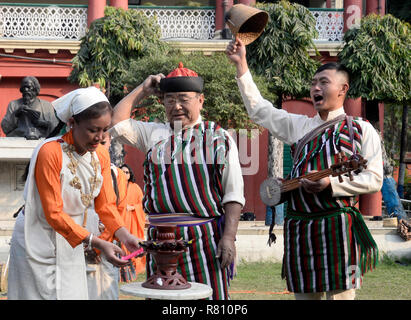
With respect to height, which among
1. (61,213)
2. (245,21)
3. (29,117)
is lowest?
(61,213)

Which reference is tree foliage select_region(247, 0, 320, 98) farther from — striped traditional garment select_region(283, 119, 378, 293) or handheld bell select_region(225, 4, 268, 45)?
striped traditional garment select_region(283, 119, 378, 293)

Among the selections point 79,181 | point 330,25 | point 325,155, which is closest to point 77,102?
point 79,181

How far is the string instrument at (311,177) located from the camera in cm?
464

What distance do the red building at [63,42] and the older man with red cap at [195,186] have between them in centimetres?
1516

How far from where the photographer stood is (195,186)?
4.70 m

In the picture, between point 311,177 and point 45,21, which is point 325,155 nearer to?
point 311,177

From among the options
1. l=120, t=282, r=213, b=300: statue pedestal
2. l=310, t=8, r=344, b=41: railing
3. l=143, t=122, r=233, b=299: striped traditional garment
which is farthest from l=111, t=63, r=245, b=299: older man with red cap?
l=310, t=8, r=344, b=41: railing

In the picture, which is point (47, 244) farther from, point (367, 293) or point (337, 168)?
point (367, 293)

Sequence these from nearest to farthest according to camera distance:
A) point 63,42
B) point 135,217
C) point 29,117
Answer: point 135,217
point 29,117
point 63,42

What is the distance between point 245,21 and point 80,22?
634 inches

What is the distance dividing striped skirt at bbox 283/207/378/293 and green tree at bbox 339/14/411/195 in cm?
1115

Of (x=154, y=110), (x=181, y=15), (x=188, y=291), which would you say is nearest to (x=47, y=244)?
(x=188, y=291)

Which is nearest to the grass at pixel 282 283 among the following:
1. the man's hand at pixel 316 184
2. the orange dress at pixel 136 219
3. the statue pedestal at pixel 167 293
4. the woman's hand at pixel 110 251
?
the orange dress at pixel 136 219
